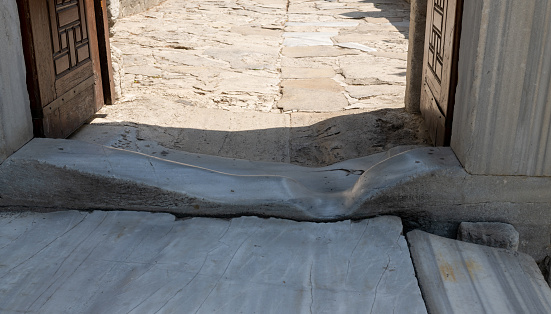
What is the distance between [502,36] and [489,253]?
87 centimetres

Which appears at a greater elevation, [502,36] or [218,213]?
[502,36]

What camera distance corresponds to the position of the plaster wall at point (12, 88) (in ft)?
8.73

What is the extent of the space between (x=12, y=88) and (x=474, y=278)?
2180 millimetres

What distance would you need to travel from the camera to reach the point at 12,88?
9.00 feet

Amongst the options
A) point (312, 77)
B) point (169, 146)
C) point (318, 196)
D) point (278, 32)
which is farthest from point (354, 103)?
point (278, 32)

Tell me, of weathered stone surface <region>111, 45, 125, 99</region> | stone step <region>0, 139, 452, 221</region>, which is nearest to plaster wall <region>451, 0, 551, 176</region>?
stone step <region>0, 139, 452, 221</region>

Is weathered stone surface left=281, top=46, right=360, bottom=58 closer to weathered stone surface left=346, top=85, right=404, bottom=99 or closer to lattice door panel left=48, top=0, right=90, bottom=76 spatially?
weathered stone surface left=346, top=85, right=404, bottom=99

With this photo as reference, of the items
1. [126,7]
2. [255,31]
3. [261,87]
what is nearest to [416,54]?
[261,87]

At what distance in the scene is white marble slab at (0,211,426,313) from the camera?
79.2 inches

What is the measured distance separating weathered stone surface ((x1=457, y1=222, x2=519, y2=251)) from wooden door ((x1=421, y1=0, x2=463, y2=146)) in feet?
2.20

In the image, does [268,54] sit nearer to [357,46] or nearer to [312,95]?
[357,46]

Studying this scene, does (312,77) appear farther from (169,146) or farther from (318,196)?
(318,196)

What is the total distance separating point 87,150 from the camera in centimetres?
281

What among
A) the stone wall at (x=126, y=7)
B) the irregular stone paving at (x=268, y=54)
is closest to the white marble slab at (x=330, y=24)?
the irregular stone paving at (x=268, y=54)
